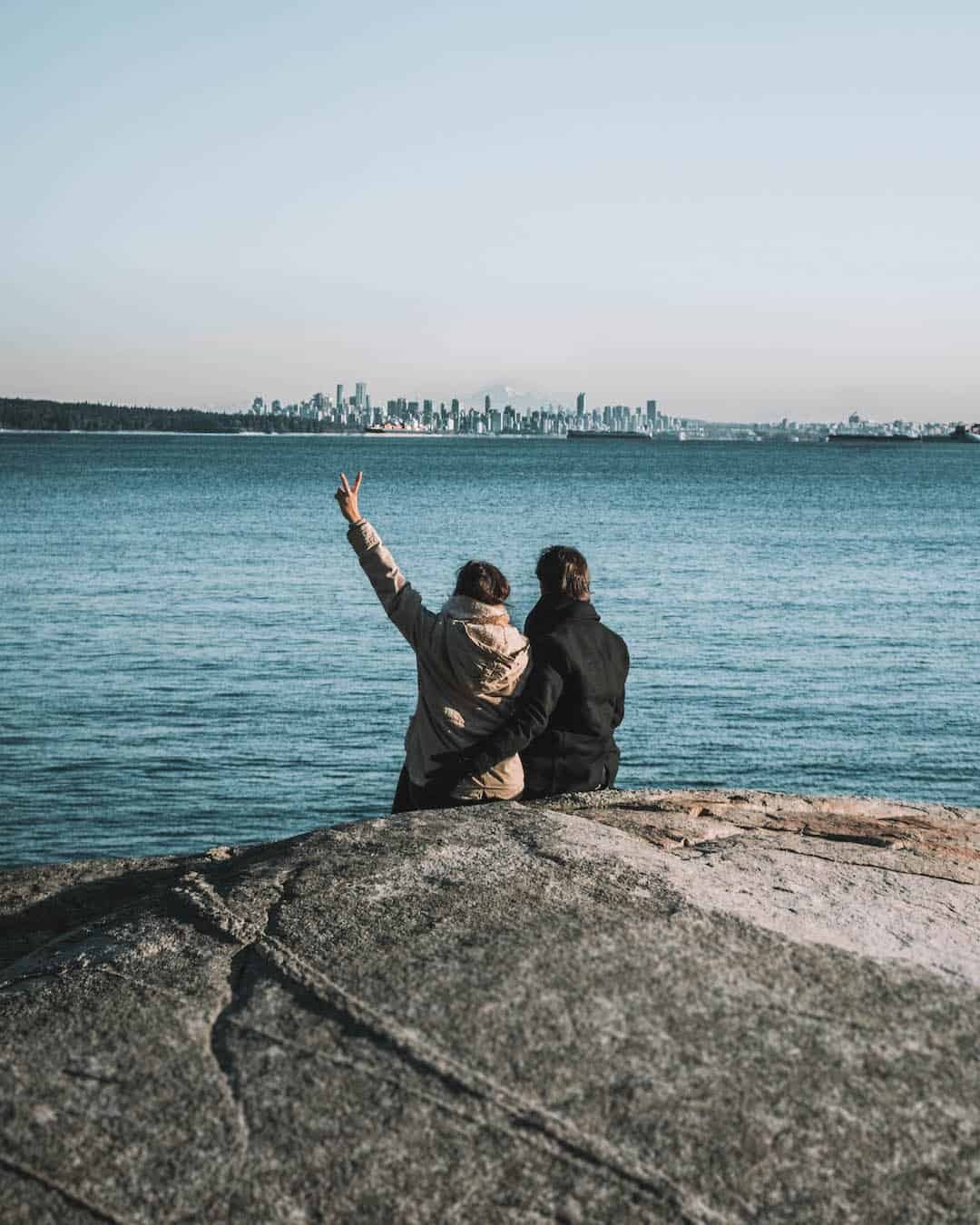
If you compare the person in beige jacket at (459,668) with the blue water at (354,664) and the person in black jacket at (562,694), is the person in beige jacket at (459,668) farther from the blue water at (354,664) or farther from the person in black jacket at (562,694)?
the blue water at (354,664)

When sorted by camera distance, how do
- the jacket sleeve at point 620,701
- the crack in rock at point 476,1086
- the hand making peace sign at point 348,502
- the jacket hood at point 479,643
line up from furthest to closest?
the hand making peace sign at point 348,502 < the jacket sleeve at point 620,701 < the jacket hood at point 479,643 < the crack in rock at point 476,1086

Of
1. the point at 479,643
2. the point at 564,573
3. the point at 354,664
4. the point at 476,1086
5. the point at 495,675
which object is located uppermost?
the point at 564,573

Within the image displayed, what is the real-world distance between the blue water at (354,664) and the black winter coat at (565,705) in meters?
7.52

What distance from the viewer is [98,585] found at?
3475 centimetres

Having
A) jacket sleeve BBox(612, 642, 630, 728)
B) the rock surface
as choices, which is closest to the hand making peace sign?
jacket sleeve BBox(612, 642, 630, 728)

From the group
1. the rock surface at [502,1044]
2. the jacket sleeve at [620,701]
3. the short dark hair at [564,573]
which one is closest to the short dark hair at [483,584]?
the short dark hair at [564,573]

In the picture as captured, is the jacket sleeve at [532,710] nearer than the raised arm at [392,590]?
Yes

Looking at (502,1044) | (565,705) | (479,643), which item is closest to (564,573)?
(479,643)

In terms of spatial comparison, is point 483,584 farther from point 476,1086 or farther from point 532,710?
point 476,1086

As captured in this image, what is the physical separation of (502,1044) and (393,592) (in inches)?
118

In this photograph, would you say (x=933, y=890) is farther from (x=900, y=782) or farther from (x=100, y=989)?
(x=900, y=782)

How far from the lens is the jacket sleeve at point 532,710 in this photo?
6246 millimetres

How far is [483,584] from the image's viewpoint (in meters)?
6.22

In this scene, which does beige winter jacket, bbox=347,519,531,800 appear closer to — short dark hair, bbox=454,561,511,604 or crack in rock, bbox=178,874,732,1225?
short dark hair, bbox=454,561,511,604
